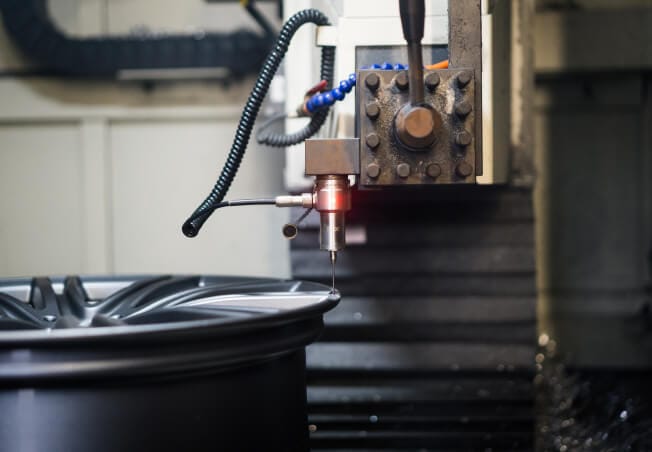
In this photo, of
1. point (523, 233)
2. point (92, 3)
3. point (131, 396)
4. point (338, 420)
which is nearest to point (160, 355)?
point (131, 396)

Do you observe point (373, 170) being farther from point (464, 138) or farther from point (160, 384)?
point (160, 384)

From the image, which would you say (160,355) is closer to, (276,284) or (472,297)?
(276,284)

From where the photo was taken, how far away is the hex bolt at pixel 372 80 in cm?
69

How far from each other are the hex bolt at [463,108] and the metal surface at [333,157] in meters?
0.11

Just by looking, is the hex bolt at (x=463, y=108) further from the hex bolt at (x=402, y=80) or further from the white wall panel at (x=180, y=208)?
the white wall panel at (x=180, y=208)

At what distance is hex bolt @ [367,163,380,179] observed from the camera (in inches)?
27.6

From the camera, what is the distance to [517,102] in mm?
1267

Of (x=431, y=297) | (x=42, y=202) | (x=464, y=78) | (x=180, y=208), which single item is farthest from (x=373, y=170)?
(x=42, y=202)

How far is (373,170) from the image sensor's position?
0.70m

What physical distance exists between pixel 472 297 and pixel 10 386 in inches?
35.8

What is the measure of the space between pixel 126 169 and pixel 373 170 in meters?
1.29

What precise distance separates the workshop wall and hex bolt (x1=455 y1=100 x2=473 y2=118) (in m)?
1.13

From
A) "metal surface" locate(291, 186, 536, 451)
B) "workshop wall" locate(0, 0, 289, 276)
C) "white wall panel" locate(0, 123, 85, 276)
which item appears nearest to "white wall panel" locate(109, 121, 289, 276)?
"workshop wall" locate(0, 0, 289, 276)

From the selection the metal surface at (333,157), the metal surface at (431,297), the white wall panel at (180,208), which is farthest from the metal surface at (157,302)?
the white wall panel at (180,208)
